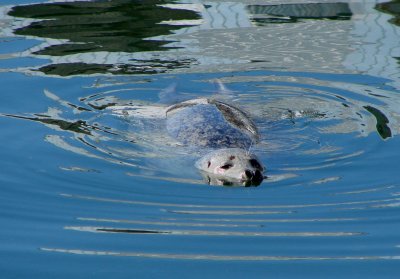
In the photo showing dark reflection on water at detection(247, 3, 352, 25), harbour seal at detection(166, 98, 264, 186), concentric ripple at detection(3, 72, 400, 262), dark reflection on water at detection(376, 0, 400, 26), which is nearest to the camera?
concentric ripple at detection(3, 72, 400, 262)

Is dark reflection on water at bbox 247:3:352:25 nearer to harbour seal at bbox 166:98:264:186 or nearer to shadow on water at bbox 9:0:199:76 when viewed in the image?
shadow on water at bbox 9:0:199:76

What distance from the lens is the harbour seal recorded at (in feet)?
23.2

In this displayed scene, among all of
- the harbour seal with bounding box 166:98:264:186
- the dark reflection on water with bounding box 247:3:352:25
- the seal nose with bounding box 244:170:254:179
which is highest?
the seal nose with bounding box 244:170:254:179

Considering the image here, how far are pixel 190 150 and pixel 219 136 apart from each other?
34 cm

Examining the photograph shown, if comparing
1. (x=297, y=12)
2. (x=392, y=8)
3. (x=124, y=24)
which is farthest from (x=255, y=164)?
(x=392, y=8)

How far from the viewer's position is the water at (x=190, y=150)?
5.40m

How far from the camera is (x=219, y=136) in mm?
7957

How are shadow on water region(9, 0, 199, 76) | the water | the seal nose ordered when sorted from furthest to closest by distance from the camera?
shadow on water region(9, 0, 199, 76)
the seal nose
the water

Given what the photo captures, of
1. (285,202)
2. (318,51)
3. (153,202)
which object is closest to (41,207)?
(153,202)

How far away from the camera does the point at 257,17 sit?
12.2m

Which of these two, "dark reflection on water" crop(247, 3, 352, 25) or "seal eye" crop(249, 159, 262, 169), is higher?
"seal eye" crop(249, 159, 262, 169)

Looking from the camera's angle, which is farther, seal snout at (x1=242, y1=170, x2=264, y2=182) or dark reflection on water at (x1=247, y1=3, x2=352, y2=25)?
dark reflection on water at (x1=247, y1=3, x2=352, y2=25)

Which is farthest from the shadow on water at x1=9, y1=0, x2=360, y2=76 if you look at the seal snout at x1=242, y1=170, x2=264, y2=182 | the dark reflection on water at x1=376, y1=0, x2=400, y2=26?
the seal snout at x1=242, y1=170, x2=264, y2=182

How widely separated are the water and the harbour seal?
151mm
